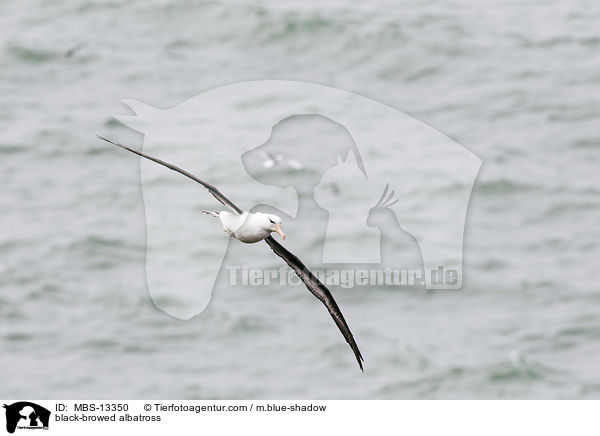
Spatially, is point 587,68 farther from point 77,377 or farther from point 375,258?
point 77,377

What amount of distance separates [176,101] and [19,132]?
6.03m

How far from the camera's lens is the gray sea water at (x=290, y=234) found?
30406 mm

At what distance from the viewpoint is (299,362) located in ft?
101

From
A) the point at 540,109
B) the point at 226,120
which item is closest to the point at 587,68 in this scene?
the point at 540,109

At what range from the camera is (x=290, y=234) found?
33.6 m
